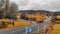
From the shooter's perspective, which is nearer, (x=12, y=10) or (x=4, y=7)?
(x=4, y=7)

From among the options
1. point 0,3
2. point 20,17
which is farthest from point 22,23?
point 0,3

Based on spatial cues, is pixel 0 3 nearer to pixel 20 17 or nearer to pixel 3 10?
pixel 3 10

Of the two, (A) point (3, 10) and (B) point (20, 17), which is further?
(A) point (3, 10)

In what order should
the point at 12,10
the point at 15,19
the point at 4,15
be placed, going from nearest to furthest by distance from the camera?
the point at 15,19 < the point at 4,15 < the point at 12,10

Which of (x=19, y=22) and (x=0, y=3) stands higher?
(x=0, y=3)

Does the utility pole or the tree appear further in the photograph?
the utility pole

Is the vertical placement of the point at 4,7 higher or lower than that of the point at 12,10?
higher

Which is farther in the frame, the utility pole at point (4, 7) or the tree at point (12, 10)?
the utility pole at point (4, 7)

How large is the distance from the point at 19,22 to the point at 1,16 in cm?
635

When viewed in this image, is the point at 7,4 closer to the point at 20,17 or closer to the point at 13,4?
the point at 13,4

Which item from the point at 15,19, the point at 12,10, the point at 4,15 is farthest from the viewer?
the point at 12,10

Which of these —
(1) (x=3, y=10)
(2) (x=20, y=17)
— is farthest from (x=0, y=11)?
(2) (x=20, y=17)

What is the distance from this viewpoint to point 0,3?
81.9 meters

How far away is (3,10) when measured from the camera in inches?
3233
